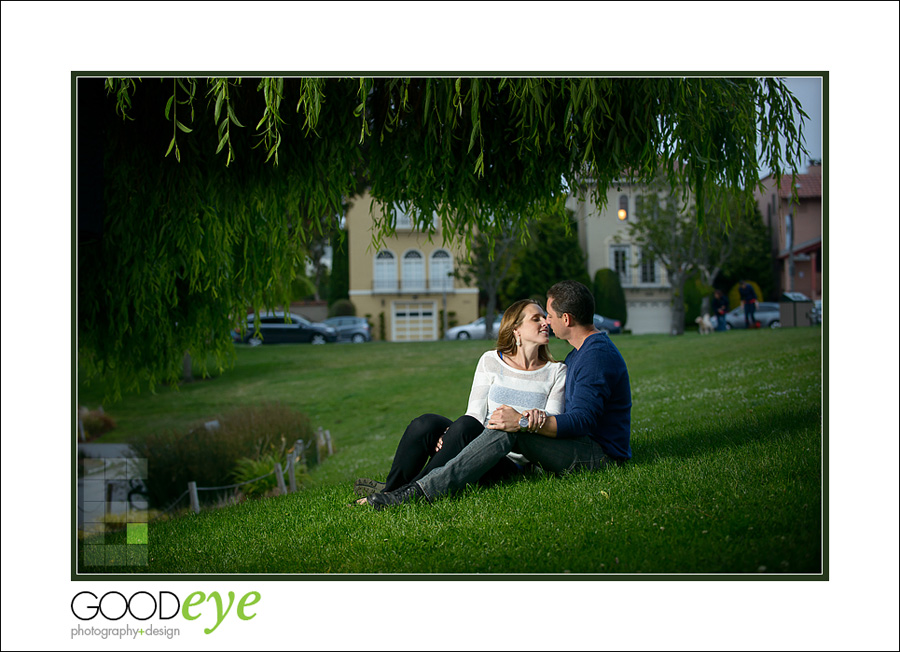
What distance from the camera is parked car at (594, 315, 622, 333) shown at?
147 inches

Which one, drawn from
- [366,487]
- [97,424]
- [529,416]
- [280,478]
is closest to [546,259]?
[529,416]

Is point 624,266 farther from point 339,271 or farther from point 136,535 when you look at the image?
point 136,535

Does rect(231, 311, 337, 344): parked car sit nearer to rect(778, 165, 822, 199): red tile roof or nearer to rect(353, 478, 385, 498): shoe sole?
rect(353, 478, 385, 498): shoe sole

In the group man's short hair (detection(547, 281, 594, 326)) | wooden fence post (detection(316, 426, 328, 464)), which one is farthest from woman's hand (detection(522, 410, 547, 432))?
wooden fence post (detection(316, 426, 328, 464))

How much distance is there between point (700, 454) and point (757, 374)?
3.63 feet

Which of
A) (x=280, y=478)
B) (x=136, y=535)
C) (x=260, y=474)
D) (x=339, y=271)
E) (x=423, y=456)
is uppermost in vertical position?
(x=339, y=271)

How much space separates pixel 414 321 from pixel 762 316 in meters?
2.41

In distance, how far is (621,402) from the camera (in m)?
3.50

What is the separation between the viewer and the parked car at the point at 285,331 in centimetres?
541

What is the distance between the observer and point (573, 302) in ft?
12.0

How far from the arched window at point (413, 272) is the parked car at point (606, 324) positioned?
1239 millimetres

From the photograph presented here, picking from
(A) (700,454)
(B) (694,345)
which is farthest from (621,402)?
(B) (694,345)

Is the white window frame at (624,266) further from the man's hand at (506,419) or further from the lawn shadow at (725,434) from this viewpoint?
the man's hand at (506,419)

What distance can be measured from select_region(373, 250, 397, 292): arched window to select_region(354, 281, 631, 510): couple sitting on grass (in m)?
1.04
